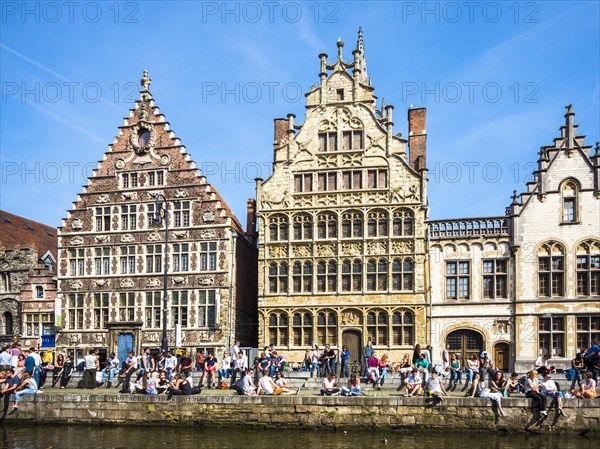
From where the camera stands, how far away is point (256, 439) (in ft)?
75.5

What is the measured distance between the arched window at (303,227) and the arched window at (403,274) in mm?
5271

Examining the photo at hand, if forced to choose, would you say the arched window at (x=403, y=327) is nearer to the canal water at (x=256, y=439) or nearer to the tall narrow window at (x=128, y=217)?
the canal water at (x=256, y=439)

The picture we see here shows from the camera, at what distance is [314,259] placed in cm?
4200

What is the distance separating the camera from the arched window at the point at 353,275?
41.5 metres

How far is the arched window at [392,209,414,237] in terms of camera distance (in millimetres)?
41125

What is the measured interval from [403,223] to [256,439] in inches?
815

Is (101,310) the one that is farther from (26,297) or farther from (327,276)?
(327,276)

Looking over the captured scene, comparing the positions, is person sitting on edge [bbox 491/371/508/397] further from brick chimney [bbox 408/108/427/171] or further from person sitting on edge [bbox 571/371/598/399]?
brick chimney [bbox 408/108/427/171]

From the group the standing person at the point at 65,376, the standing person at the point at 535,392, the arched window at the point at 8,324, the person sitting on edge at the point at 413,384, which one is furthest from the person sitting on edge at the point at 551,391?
the arched window at the point at 8,324

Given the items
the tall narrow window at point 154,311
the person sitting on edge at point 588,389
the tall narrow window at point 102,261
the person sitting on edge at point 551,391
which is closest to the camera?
the person sitting on edge at point 551,391

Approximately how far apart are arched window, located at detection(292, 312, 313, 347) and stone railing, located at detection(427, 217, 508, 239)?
8.48 m

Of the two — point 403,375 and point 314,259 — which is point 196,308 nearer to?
point 314,259

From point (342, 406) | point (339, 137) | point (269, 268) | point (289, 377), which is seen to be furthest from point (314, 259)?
point (342, 406)

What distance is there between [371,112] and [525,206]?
1016cm
